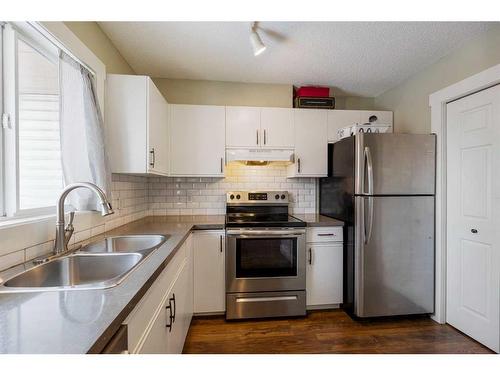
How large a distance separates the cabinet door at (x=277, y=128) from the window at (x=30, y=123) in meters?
1.75

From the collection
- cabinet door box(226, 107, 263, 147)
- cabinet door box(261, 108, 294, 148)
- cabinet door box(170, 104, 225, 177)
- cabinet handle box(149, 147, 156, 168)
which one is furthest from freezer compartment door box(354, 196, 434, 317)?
cabinet handle box(149, 147, 156, 168)

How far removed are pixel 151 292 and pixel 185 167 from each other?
1673mm

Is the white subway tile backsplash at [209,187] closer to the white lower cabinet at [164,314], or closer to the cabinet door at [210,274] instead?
the cabinet door at [210,274]

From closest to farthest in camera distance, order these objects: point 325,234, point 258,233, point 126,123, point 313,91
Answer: point 126,123 → point 258,233 → point 325,234 → point 313,91

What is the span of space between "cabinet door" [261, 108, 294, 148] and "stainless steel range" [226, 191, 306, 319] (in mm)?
871

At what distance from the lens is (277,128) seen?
104 inches

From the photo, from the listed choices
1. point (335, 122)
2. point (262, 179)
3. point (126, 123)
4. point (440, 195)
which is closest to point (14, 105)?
point (126, 123)

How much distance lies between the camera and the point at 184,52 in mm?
2156

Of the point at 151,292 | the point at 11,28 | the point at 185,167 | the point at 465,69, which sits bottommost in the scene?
the point at 151,292

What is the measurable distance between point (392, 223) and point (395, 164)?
A: 522 millimetres

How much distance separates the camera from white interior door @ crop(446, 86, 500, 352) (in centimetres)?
179

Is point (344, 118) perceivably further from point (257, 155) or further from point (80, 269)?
point (80, 269)
